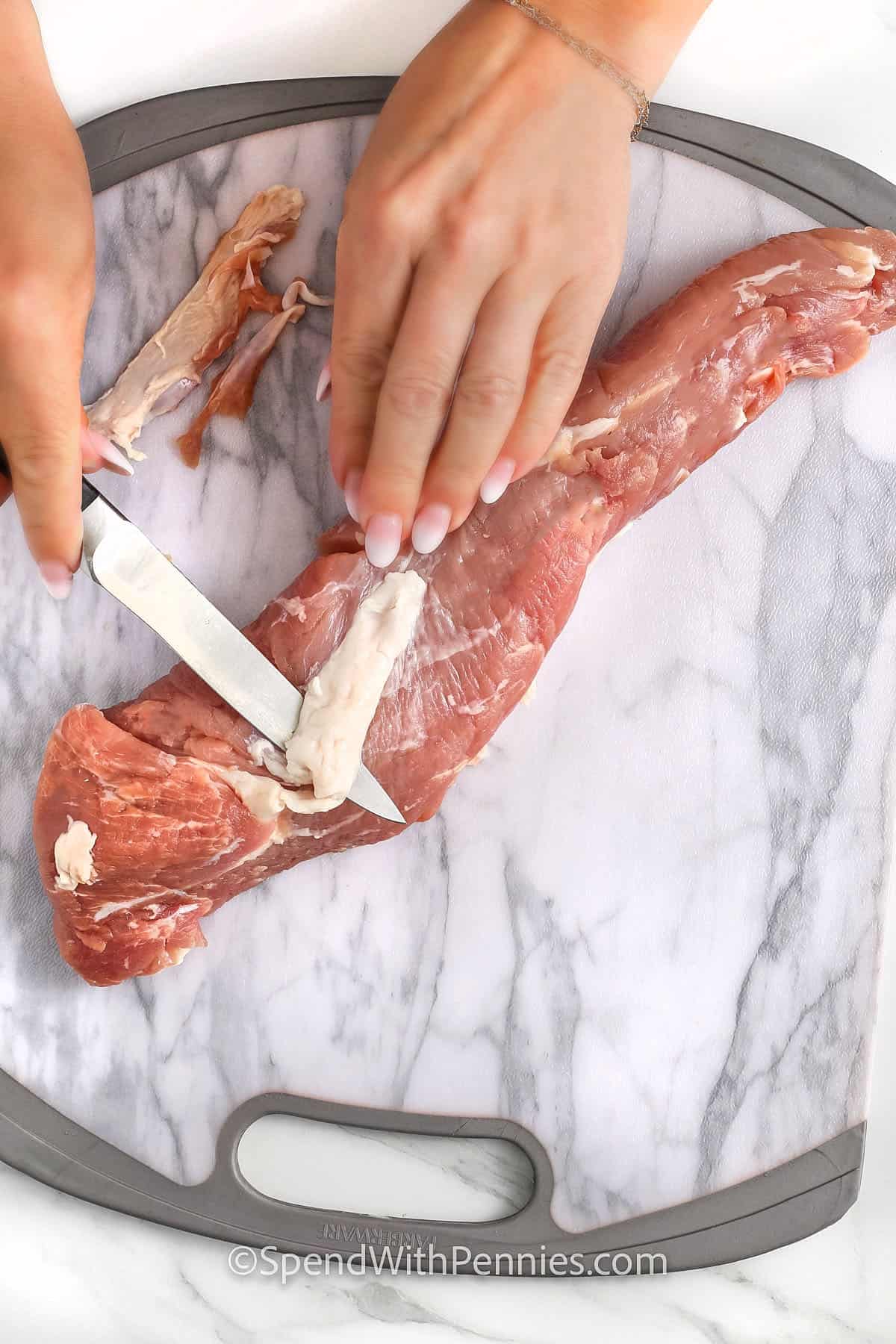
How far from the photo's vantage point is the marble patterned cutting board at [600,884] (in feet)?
5.73

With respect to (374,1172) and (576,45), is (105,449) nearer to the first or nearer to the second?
(576,45)

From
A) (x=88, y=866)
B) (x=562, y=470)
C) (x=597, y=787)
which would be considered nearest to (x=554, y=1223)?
(x=597, y=787)

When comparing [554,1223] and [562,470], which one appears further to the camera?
[554,1223]

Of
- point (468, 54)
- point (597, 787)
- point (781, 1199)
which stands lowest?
point (781, 1199)

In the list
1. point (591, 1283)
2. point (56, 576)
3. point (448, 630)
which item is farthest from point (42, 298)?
point (591, 1283)

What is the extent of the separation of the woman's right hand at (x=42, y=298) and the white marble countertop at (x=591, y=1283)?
0.70 feet

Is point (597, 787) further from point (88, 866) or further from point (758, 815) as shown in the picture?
point (88, 866)

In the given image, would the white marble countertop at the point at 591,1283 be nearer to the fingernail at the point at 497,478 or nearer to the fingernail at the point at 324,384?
the fingernail at the point at 324,384

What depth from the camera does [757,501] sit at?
1.75 meters

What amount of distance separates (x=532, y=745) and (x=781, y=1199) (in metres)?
0.83

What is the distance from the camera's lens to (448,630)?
1570 mm

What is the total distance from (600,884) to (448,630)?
51 cm

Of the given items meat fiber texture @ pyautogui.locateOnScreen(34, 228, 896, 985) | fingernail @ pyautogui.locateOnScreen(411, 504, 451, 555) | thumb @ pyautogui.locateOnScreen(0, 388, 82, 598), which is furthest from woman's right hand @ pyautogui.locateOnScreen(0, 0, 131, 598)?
fingernail @ pyautogui.locateOnScreen(411, 504, 451, 555)

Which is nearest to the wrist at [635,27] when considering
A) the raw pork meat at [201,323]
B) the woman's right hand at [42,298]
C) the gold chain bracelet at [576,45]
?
the gold chain bracelet at [576,45]
